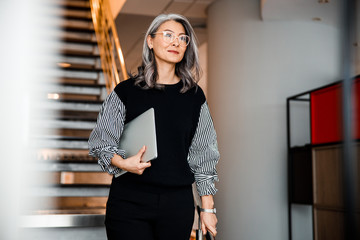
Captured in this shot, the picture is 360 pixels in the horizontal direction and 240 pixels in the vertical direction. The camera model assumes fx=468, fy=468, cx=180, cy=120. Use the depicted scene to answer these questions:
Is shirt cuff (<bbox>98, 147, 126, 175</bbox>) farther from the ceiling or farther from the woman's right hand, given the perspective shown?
the ceiling

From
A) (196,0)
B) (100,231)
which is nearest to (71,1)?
(196,0)

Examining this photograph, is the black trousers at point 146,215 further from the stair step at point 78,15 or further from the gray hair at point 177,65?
the stair step at point 78,15

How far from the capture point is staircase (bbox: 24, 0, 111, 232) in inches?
30.8

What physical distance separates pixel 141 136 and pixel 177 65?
0.41 meters

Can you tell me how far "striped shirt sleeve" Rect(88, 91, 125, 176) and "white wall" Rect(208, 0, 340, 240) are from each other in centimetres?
367


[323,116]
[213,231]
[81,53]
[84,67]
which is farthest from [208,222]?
[81,53]

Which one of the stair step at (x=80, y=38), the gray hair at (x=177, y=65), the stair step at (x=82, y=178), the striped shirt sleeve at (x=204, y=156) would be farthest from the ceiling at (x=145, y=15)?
the striped shirt sleeve at (x=204, y=156)

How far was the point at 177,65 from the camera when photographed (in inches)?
70.2

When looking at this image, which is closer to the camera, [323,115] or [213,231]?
[213,231]

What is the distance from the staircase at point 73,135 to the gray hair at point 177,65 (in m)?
0.34

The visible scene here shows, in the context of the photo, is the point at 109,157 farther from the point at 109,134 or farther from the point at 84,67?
the point at 84,67

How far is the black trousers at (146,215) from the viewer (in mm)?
1480

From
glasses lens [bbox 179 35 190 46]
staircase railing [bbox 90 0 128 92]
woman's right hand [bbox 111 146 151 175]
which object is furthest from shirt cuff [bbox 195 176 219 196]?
staircase railing [bbox 90 0 128 92]

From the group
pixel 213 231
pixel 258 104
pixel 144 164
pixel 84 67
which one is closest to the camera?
pixel 144 164
